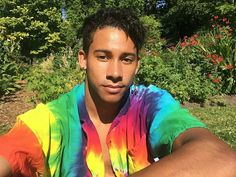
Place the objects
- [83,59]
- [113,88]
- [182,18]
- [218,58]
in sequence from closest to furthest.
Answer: [113,88], [83,59], [218,58], [182,18]

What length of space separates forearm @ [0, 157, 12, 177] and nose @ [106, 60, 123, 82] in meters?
0.75

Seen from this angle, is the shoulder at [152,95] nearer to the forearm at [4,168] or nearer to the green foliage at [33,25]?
the forearm at [4,168]

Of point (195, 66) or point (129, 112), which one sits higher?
point (129, 112)

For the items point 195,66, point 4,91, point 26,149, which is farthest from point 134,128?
point 195,66

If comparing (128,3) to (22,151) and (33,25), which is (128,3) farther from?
(22,151)

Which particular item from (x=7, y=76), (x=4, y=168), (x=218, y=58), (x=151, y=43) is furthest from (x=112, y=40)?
(x=151, y=43)

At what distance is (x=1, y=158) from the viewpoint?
168 centimetres

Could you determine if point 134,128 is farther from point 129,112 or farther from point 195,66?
point 195,66

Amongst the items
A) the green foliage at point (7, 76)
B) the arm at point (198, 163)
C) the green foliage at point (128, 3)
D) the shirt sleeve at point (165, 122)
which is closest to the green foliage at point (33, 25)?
the green foliage at point (128, 3)

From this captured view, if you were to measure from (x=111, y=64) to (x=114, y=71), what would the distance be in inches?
1.7

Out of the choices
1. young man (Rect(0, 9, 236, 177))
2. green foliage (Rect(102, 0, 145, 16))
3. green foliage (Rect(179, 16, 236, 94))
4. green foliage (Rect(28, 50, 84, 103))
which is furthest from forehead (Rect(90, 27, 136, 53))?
green foliage (Rect(102, 0, 145, 16))

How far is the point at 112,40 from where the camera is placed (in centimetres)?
223

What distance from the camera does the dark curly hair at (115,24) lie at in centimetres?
233

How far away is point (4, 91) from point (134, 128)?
316 inches
